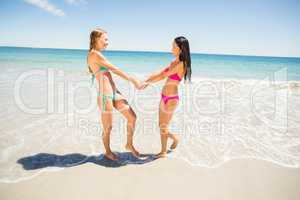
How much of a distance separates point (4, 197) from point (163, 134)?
2.47m

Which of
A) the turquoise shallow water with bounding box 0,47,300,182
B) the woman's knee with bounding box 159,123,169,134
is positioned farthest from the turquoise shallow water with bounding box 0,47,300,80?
the woman's knee with bounding box 159,123,169,134

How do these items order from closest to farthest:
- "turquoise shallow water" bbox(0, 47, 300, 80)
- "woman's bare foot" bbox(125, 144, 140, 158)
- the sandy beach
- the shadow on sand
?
the sandy beach
the shadow on sand
"woman's bare foot" bbox(125, 144, 140, 158)
"turquoise shallow water" bbox(0, 47, 300, 80)

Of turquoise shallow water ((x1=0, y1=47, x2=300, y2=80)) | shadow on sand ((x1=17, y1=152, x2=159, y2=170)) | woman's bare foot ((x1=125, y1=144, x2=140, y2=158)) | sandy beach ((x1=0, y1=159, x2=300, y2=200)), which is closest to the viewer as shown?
sandy beach ((x1=0, y1=159, x2=300, y2=200))

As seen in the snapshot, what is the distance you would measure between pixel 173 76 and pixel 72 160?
2.31m

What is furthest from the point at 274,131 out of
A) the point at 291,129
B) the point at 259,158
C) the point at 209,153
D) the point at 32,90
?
the point at 32,90

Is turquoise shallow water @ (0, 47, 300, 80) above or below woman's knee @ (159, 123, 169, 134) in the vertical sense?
above

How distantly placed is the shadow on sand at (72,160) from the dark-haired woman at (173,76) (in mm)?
441

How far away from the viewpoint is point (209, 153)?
14.1 ft

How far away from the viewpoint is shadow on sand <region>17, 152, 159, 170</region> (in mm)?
3672

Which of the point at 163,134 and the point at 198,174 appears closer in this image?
the point at 198,174

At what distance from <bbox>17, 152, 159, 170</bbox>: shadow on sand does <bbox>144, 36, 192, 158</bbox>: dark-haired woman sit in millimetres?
441

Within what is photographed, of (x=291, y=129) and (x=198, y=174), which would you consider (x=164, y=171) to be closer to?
(x=198, y=174)

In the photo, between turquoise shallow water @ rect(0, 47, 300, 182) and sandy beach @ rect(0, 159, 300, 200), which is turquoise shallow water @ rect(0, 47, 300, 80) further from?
sandy beach @ rect(0, 159, 300, 200)

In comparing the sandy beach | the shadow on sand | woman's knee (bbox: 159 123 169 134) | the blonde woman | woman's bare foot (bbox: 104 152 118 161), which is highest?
the blonde woman
